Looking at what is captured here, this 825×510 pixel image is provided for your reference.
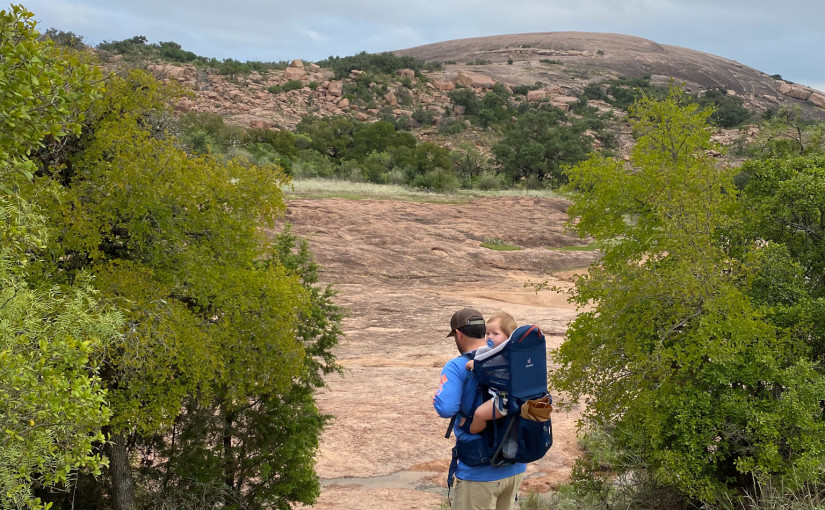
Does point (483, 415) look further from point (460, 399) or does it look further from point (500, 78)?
point (500, 78)

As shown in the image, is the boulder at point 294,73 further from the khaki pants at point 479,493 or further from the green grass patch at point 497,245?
the khaki pants at point 479,493

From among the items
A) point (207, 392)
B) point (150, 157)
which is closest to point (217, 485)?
point (207, 392)

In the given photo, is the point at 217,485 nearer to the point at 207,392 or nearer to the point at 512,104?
the point at 207,392

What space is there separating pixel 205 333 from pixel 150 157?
1.81m

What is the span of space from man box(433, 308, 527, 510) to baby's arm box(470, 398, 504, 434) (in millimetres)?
77

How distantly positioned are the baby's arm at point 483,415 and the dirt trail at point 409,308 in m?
5.92

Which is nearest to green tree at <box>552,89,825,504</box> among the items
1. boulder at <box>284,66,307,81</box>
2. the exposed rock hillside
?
the exposed rock hillside

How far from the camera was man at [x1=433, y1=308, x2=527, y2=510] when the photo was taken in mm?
3486

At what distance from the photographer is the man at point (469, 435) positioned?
3.49 m

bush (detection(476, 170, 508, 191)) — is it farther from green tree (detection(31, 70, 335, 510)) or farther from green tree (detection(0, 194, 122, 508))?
green tree (detection(0, 194, 122, 508))

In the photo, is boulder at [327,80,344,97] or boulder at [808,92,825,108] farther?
boulder at [808,92,825,108]

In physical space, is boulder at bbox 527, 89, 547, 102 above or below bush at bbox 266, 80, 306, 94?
above

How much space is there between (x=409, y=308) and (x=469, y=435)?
16225 mm

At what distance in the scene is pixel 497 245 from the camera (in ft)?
90.6
